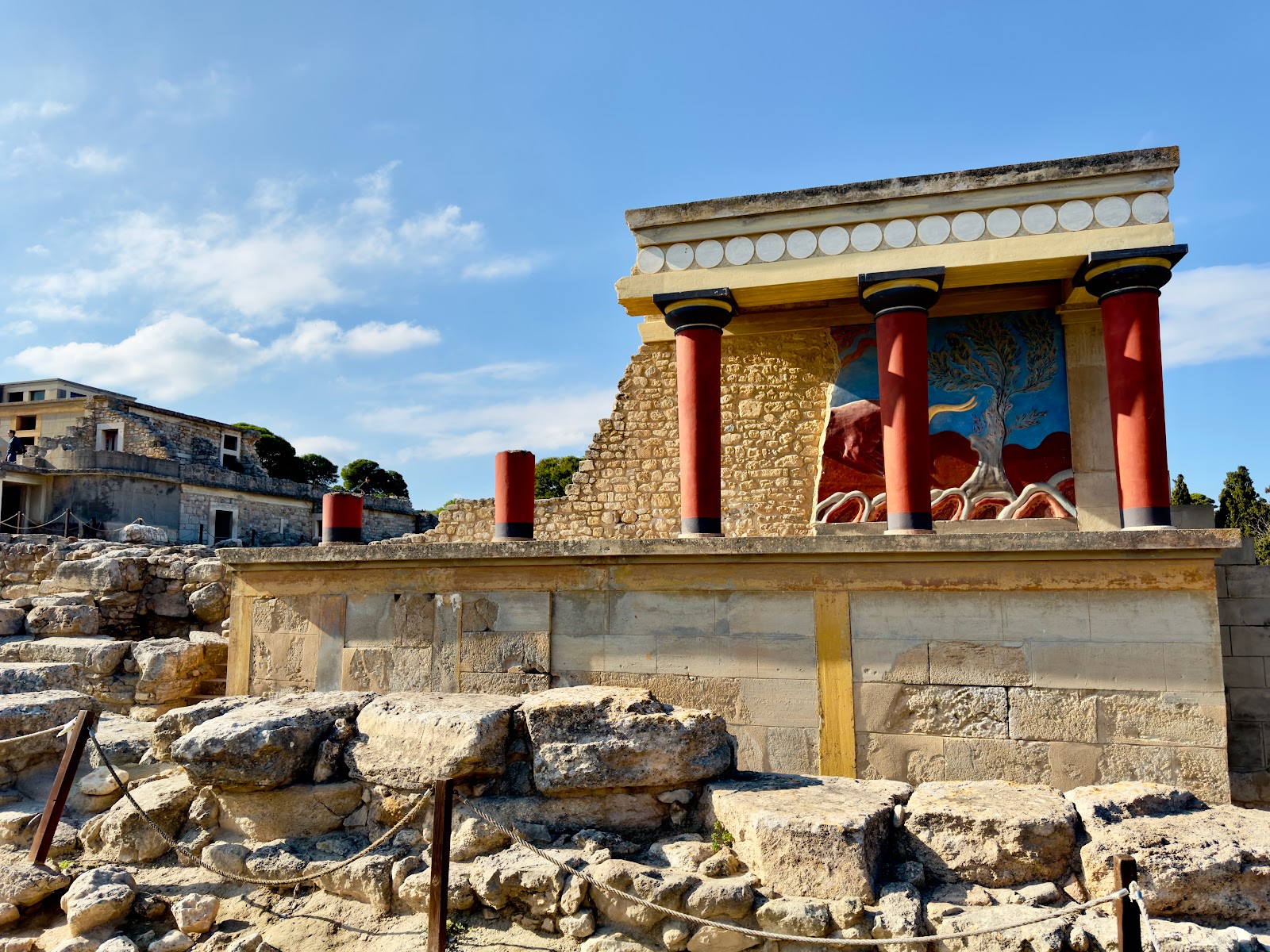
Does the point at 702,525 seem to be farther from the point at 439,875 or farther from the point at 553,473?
the point at 553,473

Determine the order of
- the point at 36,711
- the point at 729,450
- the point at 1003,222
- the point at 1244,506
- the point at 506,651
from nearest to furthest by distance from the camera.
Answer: the point at 36,711 < the point at 506,651 < the point at 1003,222 < the point at 729,450 < the point at 1244,506

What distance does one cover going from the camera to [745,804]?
440 centimetres

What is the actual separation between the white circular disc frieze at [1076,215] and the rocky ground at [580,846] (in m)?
5.60

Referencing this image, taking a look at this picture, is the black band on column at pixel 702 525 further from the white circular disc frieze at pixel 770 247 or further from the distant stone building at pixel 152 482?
the distant stone building at pixel 152 482

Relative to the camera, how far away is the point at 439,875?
13.2 feet

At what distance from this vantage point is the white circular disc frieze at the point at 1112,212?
8.09m

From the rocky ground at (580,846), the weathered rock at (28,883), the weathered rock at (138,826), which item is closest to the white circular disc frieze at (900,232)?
the rocky ground at (580,846)

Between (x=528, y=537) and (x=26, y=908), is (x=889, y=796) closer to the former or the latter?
(x=528, y=537)

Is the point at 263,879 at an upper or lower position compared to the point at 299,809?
lower

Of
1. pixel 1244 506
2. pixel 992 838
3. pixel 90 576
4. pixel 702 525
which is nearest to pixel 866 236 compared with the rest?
pixel 702 525

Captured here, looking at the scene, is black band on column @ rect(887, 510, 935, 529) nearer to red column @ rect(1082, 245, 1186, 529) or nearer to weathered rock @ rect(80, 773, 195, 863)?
red column @ rect(1082, 245, 1186, 529)

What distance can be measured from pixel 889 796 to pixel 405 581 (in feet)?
14.5

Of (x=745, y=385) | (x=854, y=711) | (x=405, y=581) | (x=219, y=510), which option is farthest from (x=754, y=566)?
(x=219, y=510)

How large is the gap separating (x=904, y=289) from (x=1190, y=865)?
5727 mm
